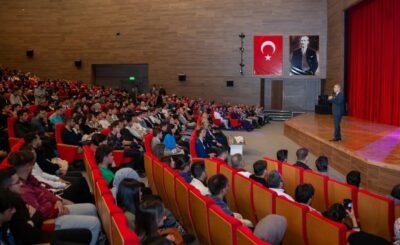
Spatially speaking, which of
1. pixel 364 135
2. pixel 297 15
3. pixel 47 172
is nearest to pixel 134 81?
pixel 297 15

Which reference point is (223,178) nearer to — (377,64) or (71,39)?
(377,64)

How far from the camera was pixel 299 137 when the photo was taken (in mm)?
11836

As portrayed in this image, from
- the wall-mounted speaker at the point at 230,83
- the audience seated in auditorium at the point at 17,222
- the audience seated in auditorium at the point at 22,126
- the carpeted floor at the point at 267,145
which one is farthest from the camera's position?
the wall-mounted speaker at the point at 230,83

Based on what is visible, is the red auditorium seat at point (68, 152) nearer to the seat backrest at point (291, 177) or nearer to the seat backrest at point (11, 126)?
the seat backrest at point (11, 126)

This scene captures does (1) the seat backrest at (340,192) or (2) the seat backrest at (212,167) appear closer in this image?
(1) the seat backrest at (340,192)

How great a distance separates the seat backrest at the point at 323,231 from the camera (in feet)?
9.71

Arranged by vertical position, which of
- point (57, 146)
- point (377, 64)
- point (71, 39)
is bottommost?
point (57, 146)

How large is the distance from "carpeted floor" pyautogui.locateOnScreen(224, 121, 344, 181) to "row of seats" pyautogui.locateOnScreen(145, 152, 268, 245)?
3551 mm

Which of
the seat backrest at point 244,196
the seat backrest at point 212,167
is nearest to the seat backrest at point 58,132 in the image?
the seat backrest at point 212,167

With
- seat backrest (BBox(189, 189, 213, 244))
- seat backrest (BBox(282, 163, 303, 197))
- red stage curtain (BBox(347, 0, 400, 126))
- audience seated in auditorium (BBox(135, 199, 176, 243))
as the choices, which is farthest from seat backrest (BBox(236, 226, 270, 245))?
red stage curtain (BBox(347, 0, 400, 126))

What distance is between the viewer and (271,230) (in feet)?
10.1

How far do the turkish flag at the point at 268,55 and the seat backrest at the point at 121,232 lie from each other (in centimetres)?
1672

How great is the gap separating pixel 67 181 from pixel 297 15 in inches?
612

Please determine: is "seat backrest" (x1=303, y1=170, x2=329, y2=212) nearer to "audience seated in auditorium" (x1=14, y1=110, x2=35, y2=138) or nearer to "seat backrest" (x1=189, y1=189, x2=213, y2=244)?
"seat backrest" (x1=189, y1=189, x2=213, y2=244)
